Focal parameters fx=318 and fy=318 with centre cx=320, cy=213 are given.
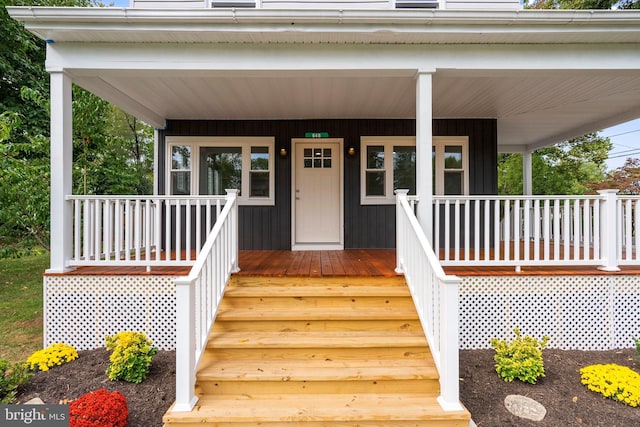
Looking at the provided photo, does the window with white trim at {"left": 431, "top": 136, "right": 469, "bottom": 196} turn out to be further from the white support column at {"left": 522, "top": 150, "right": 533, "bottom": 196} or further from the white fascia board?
the white support column at {"left": 522, "top": 150, "right": 533, "bottom": 196}

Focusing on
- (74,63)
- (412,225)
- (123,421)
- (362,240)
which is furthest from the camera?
(362,240)

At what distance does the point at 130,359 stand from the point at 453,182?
538 cm

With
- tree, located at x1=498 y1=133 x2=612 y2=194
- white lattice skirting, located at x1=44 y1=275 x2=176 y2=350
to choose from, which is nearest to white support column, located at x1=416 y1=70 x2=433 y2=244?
white lattice skirting, located at x1=44 y1=275 x2=176 y2=350

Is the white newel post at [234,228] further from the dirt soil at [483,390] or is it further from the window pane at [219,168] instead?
the window pane at [219,168]

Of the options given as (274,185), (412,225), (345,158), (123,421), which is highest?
(345,158)

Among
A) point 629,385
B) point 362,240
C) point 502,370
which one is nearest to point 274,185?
point 362,240

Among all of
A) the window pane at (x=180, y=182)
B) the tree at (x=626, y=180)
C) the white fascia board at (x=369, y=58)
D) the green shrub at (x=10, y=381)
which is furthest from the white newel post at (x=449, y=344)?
the tree at (x=626, y=180)

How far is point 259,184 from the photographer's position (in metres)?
5.70

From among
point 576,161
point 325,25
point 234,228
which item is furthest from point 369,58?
point 576,161

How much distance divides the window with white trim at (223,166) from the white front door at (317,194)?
1.68 ft

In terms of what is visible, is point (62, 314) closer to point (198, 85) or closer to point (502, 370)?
point (198, 85)

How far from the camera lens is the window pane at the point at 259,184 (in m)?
5.70

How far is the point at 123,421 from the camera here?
215cm

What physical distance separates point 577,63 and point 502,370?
3.22 metres
